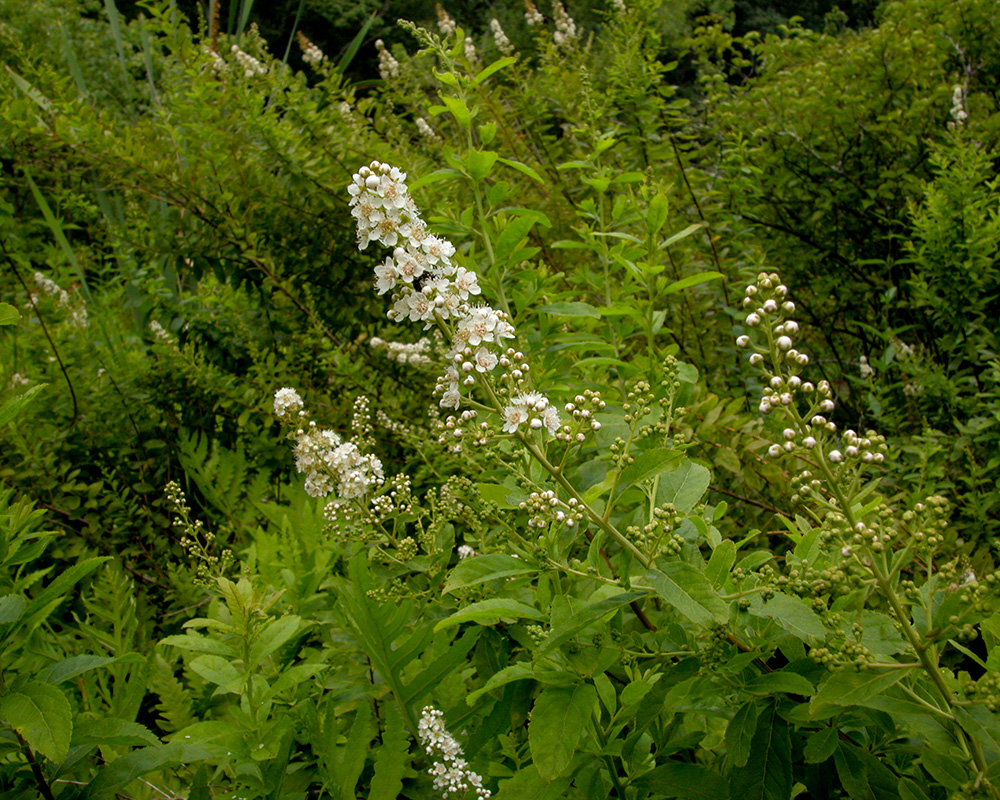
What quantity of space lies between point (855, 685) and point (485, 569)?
0.60 m

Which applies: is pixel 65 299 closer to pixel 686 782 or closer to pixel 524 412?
pixel 524 412

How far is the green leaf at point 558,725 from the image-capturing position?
3.71 ft

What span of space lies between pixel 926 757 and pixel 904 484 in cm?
171

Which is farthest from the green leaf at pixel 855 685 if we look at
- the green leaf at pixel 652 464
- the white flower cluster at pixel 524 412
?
the white flower cluster at pixel 524 412

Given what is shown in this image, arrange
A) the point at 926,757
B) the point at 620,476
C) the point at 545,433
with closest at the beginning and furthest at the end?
1. the point at 926,757
2. the point at 620,476
3. the point at 545,433

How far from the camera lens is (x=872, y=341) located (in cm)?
348

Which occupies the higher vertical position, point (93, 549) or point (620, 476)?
point (620, 476)

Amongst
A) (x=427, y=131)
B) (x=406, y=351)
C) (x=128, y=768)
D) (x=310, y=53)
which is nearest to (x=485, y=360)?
(x=128, y=768)

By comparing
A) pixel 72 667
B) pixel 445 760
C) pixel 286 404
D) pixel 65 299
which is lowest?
pixel 65 299

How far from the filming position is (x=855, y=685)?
3.38 ft

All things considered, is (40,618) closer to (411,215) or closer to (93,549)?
(411,215)

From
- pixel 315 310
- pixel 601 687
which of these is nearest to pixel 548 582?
pixel 601 687

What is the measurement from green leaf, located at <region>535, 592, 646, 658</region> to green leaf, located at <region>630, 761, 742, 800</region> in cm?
33

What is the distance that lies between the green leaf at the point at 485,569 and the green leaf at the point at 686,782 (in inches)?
16.0
